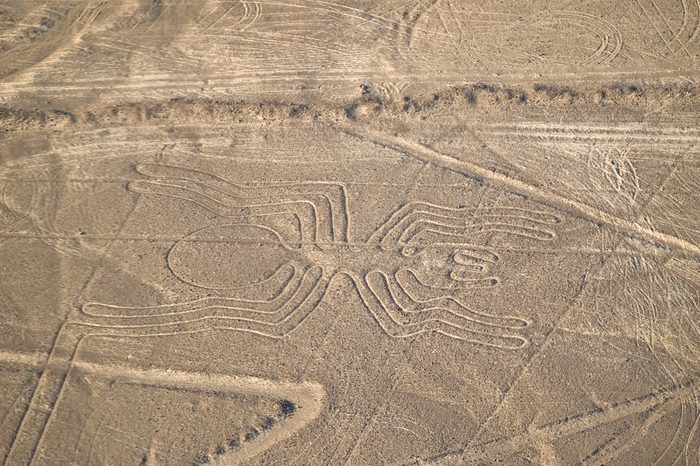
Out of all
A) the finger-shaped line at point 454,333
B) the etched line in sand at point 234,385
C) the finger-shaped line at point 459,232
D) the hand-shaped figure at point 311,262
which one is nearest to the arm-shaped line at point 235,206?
the hand-shaped figure at point 311,262

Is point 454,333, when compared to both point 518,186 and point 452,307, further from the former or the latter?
point 518,186

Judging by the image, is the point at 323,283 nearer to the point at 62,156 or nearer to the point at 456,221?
the point at 456,221

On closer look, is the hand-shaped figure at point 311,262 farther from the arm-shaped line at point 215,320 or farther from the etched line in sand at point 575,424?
the etched line in sand at point 575,424

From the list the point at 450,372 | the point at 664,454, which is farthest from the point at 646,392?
the point at 450,372

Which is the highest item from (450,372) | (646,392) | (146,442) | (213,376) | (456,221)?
(456,221)

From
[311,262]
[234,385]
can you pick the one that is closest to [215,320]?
[234,385]

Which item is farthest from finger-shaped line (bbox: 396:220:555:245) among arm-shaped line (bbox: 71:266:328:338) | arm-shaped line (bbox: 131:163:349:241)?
arm-shaped line (bbox: 71:266:328:338)
